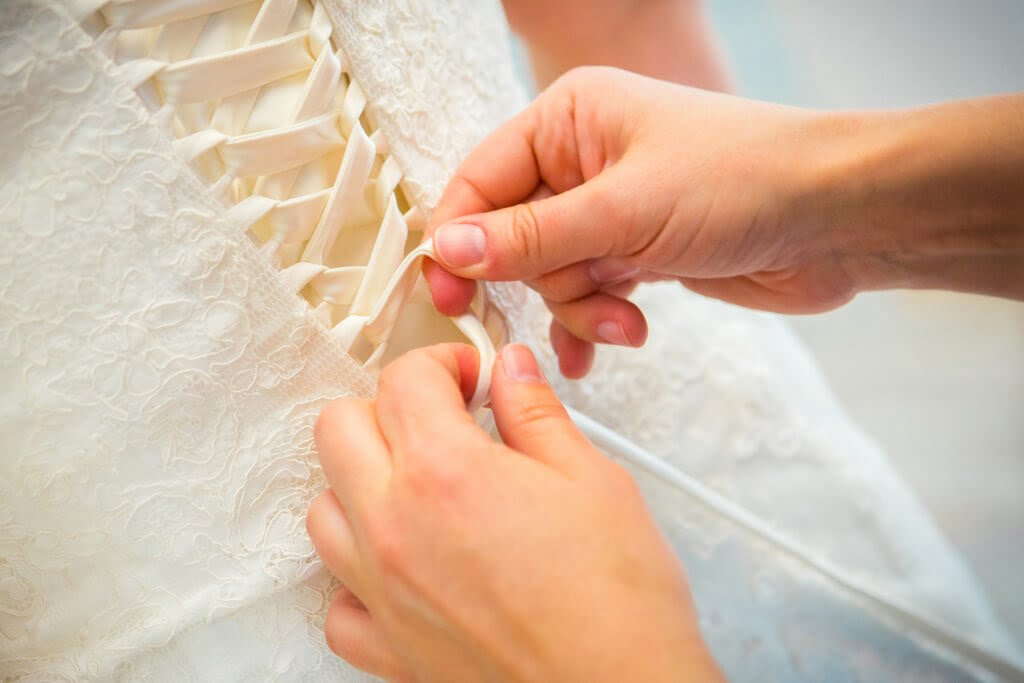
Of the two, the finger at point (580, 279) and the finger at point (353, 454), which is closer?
the finger at point (353, 454)

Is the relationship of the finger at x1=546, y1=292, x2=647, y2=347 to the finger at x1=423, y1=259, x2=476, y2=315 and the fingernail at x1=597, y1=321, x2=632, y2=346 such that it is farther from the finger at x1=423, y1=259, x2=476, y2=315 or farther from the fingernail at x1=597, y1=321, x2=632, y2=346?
the finger at x1=423, y1=259, x2=476, y2=315

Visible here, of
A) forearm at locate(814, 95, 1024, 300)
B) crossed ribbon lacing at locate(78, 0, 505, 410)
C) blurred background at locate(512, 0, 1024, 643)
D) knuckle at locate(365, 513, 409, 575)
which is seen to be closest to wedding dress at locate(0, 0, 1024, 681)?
crossed ribbon lacing at locate(78, 0, 505, 410)

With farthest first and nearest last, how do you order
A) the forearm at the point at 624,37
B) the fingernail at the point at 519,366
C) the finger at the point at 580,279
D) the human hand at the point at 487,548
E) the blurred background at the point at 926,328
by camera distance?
the blurred background at the point at 926,328 → the forearm at the point at 624,37 → the finger at the point at 580,279 → the fingernail at the point at 519,366 → the human hand at the point at 487,548

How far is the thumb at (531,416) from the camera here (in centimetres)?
48

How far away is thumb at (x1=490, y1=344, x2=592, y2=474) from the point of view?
1.57ft

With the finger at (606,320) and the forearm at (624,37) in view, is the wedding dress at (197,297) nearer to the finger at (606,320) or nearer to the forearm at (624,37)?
the finger at (606,320)

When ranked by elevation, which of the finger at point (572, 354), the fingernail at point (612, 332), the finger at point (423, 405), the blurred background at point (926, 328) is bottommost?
the blurred background at point (926, 328)

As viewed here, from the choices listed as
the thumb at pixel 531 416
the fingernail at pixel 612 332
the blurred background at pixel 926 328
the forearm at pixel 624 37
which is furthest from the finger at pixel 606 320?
the blurred background at pixel 926 328

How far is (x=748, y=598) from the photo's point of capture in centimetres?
78

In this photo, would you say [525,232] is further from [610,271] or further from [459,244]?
[610,271]

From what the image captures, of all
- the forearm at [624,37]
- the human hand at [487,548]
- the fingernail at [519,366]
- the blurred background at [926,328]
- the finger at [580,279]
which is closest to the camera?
the human hand at [487,548]

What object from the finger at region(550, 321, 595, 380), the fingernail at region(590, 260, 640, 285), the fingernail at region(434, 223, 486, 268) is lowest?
the finger at region(550, 321, 595, 380)

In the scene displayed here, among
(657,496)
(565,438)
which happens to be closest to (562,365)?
(657,496)

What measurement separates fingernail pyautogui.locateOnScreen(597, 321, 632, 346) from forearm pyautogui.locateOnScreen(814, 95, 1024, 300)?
0.22m
